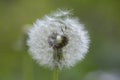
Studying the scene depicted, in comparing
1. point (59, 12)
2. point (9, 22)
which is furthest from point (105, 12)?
point (59, 12)

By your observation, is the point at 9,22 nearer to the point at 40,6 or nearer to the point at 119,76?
the point at 40,6

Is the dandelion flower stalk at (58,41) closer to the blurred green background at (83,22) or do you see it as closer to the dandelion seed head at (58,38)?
the dandelion seed head at (58,38)

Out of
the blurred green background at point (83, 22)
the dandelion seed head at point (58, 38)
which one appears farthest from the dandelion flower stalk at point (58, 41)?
the blurred green background at point (83, 22)

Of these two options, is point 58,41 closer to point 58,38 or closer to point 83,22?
point 58,38

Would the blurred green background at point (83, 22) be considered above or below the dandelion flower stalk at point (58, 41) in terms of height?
above

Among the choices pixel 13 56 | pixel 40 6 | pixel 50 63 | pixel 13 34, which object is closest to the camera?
pixel 50 63

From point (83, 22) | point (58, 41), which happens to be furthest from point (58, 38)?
point (83, 22)

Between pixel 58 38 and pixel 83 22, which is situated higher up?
pixel 83 22
